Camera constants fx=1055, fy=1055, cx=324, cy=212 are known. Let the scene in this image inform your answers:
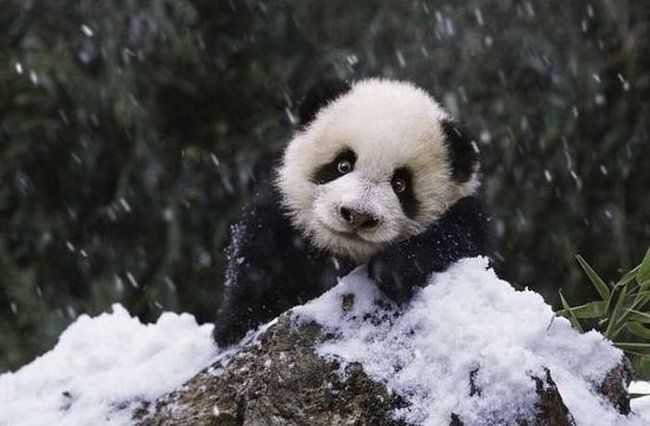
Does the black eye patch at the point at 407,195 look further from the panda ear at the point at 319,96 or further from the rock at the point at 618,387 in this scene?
the rock at the point at 618,387

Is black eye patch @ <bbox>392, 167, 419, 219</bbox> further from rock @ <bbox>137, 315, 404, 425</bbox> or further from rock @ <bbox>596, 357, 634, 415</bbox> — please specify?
rock @ <bbox>596, 357, 634, 415</bbox>

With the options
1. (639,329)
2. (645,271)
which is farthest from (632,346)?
(645,271)

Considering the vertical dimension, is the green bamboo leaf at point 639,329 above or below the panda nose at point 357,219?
below

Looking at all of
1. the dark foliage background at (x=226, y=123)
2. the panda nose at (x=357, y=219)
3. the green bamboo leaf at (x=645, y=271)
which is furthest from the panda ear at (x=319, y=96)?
the dark foliage background at (x=226, y=123)

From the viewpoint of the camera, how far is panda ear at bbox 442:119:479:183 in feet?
8.62

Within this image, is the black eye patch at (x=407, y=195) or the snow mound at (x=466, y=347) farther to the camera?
the black eye patch at (x=407, y=195)

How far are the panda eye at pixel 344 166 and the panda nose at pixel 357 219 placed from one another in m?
0.19

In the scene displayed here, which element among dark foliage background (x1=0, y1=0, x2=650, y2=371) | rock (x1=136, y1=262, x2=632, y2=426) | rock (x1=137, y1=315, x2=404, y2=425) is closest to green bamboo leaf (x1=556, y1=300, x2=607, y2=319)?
rock (x1=136, y1=262, x2=632, y2=426)

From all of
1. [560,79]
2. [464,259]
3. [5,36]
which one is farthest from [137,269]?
[464,259]

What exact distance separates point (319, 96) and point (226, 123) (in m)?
2.32

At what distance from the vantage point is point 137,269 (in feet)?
16.7

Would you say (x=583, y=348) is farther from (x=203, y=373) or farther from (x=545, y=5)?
(x=545, y=5)

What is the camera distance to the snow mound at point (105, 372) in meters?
2.40

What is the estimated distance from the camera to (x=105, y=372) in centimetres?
262
